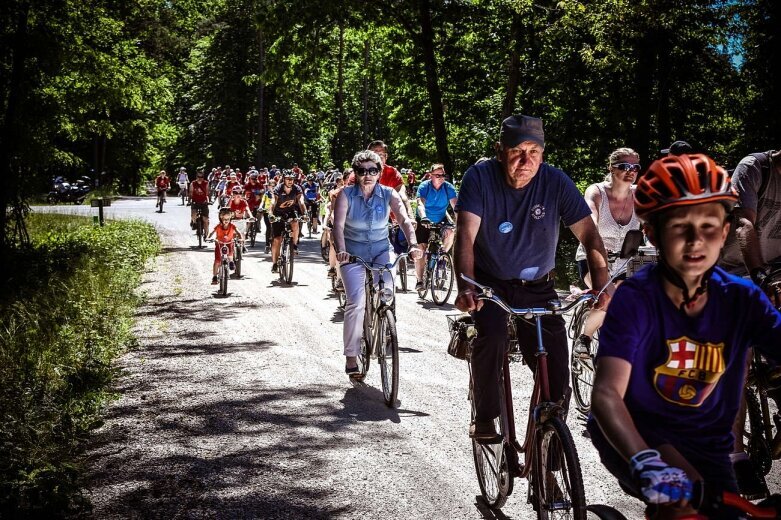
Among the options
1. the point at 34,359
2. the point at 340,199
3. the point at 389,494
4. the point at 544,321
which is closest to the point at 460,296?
the point at 544,321

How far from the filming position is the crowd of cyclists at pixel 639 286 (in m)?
2.49

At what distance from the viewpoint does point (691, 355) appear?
2.56 meters

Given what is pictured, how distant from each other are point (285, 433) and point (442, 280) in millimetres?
7806

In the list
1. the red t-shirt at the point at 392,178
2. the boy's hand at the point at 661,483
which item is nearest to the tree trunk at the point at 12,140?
the red t-shirt at the point at 392,178

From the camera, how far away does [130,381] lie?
8820 millimetres

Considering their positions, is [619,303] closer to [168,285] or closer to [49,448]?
[49,448]

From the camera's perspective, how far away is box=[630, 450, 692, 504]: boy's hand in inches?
82.2

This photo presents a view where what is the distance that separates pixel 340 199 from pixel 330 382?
1.86 meters

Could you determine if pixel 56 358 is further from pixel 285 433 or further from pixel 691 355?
pixel 691 355

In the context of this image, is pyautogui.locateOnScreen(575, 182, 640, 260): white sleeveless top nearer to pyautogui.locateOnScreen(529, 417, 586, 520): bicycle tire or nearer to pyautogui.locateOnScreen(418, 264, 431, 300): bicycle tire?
pyautogui.locateOnScreen(529, 417, 586, 520): bicycle tire

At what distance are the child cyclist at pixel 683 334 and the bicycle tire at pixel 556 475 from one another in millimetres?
761

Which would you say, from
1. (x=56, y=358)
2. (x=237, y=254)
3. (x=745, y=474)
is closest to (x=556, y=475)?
(x=745, y=474)

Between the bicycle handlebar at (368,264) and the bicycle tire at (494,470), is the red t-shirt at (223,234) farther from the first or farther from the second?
the bicycle tire at (494,470)

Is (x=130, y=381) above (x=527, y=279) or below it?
below
